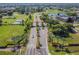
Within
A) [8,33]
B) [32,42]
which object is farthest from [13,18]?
[32,42]

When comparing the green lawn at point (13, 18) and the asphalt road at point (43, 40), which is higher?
the green lawn at point (13, 18)

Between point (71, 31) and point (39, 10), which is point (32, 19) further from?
point (71, 31)

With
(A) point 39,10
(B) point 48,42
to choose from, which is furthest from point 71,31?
(A) point 39,10

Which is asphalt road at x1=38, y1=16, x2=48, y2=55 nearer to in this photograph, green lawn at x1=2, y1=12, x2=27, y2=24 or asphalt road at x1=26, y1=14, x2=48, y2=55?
asphalt road at x1=26, y1=14, x2=48, y2=55

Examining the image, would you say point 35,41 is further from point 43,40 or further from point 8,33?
point 8,33

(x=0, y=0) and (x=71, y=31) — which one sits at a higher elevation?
(x=0, y=0)

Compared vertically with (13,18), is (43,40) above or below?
below

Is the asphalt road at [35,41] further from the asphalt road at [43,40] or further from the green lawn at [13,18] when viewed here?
the green lawn at [13,18]

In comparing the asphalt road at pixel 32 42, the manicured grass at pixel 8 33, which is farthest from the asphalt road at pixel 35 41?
the manicured grass at pixel 8 33

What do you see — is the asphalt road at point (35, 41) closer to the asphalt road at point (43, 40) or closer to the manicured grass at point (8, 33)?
the asphalt road at point (43, 40)

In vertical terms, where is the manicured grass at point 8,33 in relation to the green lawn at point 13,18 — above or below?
below
